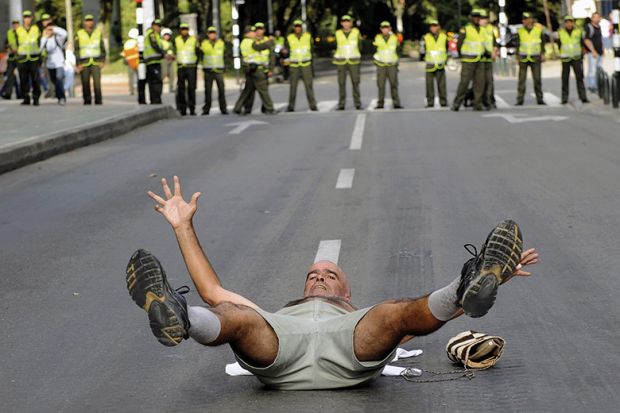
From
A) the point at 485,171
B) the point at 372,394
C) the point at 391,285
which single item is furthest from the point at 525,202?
the point at 372,394

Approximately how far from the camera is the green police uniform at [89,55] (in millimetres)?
30766

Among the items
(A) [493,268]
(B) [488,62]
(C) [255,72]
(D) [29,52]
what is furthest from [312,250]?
(D) [29,52]

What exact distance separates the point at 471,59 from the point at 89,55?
8766 millimetres

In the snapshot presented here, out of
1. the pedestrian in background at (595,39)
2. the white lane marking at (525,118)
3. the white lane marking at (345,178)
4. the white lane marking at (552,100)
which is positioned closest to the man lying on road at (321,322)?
the white lane marking at (345,178)

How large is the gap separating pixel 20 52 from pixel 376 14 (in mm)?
71000

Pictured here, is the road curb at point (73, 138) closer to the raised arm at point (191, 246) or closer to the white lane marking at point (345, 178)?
the white lane marking at point (345, 178)

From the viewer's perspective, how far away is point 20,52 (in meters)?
31.4

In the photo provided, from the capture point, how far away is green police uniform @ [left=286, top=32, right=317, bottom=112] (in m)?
31.0

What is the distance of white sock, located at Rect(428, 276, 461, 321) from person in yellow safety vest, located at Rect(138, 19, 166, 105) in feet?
83.0

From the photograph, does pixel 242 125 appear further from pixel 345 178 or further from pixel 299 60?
pixel 345 178

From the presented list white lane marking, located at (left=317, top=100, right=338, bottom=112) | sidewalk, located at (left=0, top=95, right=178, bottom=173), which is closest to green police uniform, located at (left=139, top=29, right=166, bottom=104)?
sidewalk, located at (left=0, top=95, right=178, bottom=173)

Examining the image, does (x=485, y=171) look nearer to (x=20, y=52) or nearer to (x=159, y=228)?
(x=159, y=228)

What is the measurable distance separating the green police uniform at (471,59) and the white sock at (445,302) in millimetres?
22880

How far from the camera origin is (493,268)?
5375mm
